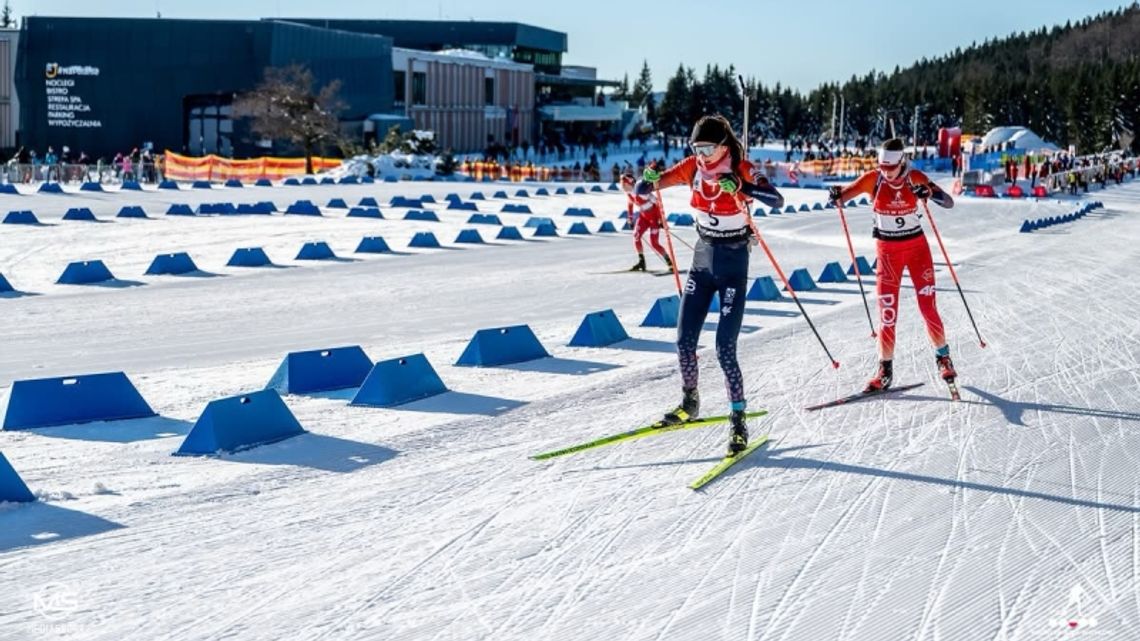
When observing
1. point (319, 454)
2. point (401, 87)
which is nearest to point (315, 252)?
point (319, 454)

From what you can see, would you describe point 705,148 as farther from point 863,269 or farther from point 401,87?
point 401,87

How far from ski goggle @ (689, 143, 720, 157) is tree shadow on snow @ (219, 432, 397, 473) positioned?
248 centimetres

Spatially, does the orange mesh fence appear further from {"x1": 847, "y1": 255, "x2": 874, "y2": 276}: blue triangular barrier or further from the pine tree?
the pine tree

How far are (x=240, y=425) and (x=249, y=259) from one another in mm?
12747

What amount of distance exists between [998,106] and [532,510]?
466 ft

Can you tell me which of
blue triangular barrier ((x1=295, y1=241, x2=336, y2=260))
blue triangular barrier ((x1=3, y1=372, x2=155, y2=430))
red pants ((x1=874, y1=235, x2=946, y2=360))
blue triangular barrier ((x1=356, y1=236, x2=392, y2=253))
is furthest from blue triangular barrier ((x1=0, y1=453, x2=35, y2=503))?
blue triangular barrier ((x1=356, y1=236, x2=392, y2=253))

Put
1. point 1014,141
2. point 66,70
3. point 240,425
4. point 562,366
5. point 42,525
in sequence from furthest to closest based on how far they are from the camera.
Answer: point 1014,141, point 66,70, point 562,366, point 240,425, point 42,525

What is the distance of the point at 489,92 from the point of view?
3529 inches

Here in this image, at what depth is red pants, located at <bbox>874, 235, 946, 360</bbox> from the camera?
1018 cm

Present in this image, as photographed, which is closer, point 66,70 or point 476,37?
point 66,70

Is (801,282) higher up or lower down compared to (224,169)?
lower down

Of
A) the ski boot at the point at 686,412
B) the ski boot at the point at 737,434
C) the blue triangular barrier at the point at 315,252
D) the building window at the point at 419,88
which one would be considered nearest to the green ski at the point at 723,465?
the ski boot at the point at 737,434

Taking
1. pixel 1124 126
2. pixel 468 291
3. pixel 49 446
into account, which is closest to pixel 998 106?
pixel 1124 126

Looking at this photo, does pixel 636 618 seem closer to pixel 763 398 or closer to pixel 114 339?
pixel 763 398
